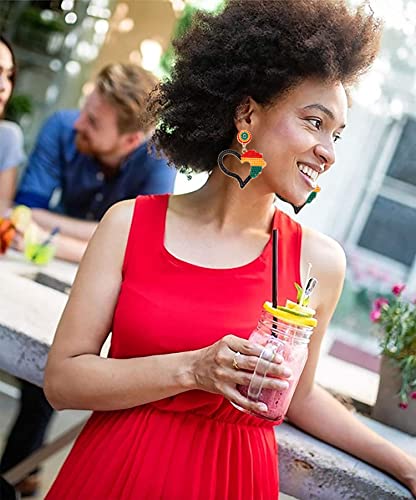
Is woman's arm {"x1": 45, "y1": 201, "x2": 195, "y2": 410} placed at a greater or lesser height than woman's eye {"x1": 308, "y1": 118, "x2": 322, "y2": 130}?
lesser

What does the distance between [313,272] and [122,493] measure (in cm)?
51

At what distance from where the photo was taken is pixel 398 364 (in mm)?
1730

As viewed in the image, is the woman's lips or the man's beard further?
the man's beard

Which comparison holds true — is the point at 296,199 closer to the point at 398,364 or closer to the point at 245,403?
the point at 245,403

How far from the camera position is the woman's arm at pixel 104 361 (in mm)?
1255

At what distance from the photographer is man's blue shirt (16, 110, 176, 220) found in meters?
2.88

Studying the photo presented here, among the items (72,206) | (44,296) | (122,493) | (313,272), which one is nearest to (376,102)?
(72,206)

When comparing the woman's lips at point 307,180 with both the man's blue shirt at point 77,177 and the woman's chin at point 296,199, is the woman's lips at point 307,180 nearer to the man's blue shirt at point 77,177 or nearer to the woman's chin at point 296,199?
the woman's chin at point 296,199

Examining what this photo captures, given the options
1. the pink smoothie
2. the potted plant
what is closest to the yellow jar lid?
the pink smoothie

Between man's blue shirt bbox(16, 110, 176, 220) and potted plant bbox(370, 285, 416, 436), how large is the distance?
128 centimetres

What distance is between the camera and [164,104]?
5.06 ft

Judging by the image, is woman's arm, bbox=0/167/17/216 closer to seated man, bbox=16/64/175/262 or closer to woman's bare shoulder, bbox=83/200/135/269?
seated man, bbox=16/64/175/262

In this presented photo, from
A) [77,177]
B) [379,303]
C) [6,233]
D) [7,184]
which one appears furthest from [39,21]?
[379,303]

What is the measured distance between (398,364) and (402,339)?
6cm
